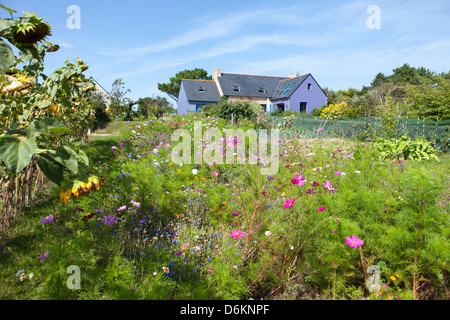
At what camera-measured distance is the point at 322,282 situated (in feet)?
6.17

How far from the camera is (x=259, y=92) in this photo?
32.8 meters

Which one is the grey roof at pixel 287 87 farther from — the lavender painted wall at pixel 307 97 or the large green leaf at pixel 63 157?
the large green leaf at pixel 63 157

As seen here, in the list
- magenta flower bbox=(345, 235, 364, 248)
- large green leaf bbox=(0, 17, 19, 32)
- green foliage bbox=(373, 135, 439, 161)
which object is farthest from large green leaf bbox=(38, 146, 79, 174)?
green foliage bbox=(373, 135, 439, 161)

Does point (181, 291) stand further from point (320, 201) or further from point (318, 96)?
point (318, 96)

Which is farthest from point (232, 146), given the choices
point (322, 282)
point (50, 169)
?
point (50, 169)

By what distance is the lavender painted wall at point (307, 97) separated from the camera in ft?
95.6

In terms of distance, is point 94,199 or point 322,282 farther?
point 94,199

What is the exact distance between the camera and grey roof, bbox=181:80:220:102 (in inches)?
1225

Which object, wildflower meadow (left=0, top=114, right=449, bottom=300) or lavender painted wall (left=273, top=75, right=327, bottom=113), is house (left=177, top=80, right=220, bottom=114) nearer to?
lavender painted wall (left=273, top=75, right=327, bottom=113)

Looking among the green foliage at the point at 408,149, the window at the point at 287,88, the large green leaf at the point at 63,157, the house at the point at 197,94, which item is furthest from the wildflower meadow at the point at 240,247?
the window at the point at 287,88

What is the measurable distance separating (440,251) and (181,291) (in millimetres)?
1571

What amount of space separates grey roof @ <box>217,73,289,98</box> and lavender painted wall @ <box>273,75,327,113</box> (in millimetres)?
4166
